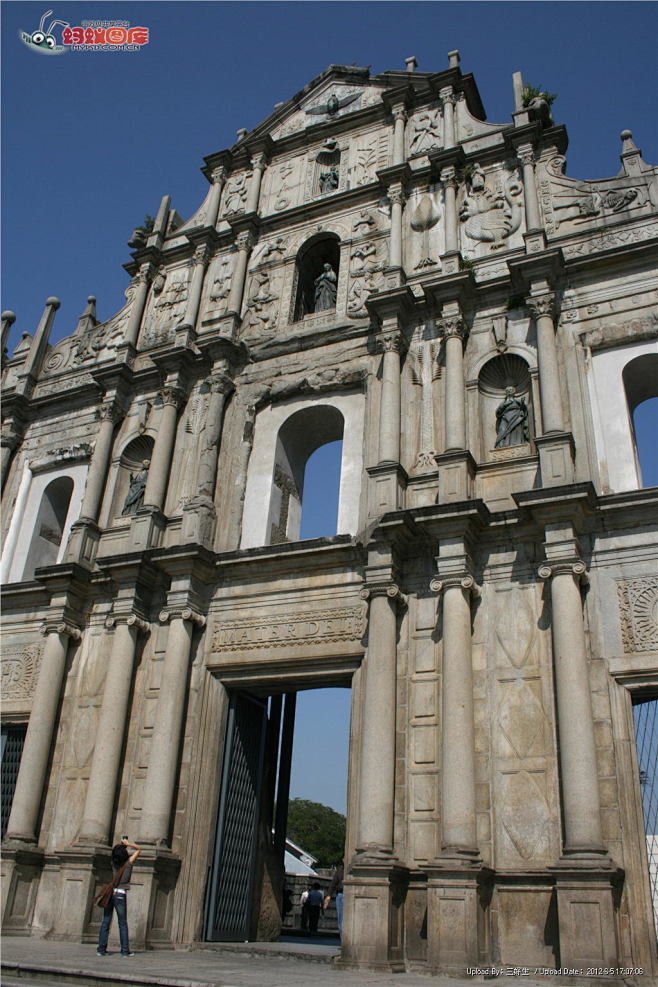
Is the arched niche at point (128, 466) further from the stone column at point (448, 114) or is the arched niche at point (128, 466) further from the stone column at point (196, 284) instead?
the stone column at point (448, 114)

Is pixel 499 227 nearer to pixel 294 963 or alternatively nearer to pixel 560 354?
pixel 560 354

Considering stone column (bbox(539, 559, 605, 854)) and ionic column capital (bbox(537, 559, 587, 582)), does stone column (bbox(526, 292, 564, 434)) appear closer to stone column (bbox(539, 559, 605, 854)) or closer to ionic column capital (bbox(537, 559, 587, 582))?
ionic column capital (bbox(537, 559, 587, 582))

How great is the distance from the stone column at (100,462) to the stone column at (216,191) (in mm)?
4969

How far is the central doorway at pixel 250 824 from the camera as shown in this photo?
1159 cm

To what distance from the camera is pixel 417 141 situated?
16438mm

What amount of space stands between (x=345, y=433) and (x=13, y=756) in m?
7.88

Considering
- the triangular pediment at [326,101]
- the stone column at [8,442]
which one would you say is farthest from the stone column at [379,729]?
the triangular pediment at [326,101]

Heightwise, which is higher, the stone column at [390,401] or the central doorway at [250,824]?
the stone column at [390,401]

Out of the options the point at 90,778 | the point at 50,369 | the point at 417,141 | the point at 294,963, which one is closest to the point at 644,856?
the point at 294,963

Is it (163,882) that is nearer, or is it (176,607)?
(163,882)

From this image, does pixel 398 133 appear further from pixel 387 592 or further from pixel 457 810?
pixel 457 810

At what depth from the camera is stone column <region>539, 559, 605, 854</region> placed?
8953 mm

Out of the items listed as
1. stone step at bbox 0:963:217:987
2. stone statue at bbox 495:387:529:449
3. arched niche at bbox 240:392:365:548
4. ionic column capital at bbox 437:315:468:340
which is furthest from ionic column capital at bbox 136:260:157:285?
stone step at bbox 0:963:217:987

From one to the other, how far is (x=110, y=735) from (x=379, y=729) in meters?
4.36
